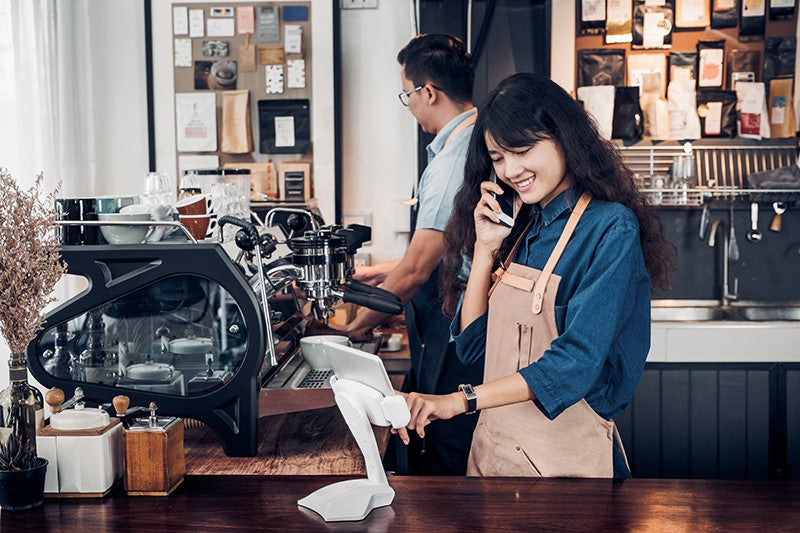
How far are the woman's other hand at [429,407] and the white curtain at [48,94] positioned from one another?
2.00m

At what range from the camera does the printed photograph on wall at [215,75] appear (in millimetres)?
4086

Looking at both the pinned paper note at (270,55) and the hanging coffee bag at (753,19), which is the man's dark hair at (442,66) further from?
the hanging coffee bag at (753,19)

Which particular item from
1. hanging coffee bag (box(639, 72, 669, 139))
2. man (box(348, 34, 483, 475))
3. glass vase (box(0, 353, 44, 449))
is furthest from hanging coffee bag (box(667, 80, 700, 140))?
glass vase (box(0, 353, 44, 449))

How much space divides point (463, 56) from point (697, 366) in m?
1.69

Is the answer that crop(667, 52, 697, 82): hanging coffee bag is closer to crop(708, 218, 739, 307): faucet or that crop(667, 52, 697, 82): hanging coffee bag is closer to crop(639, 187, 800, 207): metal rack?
crop(639, 187, 800, 207): metal rack

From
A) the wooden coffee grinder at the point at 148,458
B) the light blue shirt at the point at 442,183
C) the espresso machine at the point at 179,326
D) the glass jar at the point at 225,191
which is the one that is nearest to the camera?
the wooden coffee grinder at the point at 148,458

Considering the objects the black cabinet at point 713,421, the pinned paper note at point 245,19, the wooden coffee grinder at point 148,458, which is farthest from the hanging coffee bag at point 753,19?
the wooden coffee grinder at point 148,458

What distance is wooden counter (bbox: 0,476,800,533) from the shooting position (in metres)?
1.50

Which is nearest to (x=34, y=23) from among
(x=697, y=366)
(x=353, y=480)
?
(x=353, y=480)

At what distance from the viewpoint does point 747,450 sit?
3.80 metres

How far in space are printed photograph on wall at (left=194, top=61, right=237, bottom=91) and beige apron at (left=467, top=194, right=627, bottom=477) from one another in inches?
95.1

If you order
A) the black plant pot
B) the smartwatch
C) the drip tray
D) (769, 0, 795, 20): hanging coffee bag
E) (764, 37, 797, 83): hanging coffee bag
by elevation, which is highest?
(769, 0, 795, 20): hanging coffee bag

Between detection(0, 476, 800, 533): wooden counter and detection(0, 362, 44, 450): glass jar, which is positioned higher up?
detection(0, 362, 44, 450): glass jar

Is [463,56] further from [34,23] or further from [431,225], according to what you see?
[34,23]
